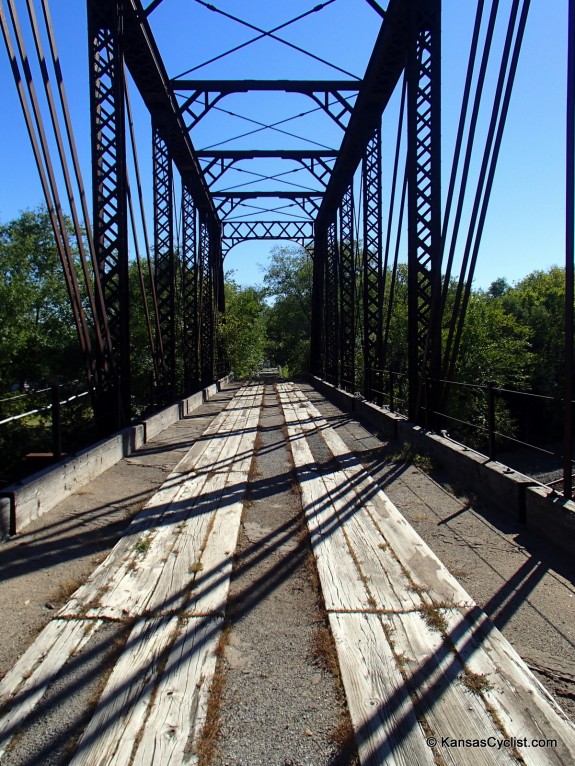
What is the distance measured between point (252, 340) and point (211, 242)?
30.4ft

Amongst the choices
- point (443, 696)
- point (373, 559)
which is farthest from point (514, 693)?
point (373, 559)

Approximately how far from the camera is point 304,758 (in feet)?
7.02

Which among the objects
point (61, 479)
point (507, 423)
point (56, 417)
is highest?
point (56, 417)

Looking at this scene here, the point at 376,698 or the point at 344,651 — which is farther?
the point at 344,651

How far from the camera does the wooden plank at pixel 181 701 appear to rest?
7.10ft

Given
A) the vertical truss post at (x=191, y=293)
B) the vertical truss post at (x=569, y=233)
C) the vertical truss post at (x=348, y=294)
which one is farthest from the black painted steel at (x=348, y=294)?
the vertical truss post at (x=569, y=233)

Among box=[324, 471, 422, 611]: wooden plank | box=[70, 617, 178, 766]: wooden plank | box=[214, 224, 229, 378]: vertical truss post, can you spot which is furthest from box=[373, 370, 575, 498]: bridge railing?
box=[70, 617, 178, 766]: wooden plank

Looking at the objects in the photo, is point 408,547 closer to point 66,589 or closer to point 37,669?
point 66,589

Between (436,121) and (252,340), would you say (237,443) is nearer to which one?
(436,121)

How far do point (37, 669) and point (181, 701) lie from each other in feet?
2.54

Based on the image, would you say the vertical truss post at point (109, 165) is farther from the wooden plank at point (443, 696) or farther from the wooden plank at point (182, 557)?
the wooden plank at point (443, 696)

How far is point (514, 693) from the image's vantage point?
2.48m

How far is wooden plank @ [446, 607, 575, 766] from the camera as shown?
7.08 feet

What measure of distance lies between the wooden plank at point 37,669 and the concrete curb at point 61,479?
1.77 meters
